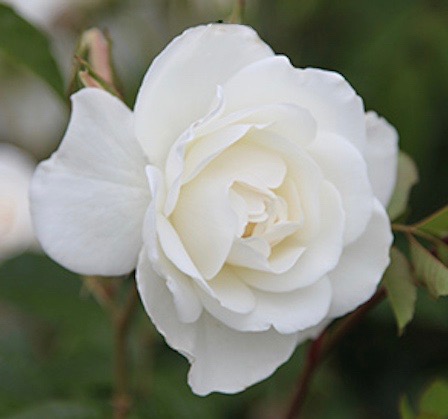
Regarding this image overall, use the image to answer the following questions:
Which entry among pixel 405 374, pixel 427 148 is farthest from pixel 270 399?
pixel 427 148

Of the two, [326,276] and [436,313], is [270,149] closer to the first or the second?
[326,276]

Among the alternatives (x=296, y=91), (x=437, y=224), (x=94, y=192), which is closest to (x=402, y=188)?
(x=437, y=224)

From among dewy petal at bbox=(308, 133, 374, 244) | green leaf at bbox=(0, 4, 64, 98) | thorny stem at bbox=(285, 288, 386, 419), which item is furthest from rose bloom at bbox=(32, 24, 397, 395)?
green leaf at bbox=(0, 4, 64, 98)

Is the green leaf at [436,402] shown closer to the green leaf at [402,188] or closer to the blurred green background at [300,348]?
the green leaf at [402,188]

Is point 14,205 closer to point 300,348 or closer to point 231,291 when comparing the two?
point 300,348

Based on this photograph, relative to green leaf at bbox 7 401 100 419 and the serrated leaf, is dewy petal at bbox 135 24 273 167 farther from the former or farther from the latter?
green leaf at bbox 7 401 100 419

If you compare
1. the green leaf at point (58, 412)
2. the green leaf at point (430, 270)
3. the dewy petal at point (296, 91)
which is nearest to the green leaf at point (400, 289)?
the green leaf at point (430, 270)
